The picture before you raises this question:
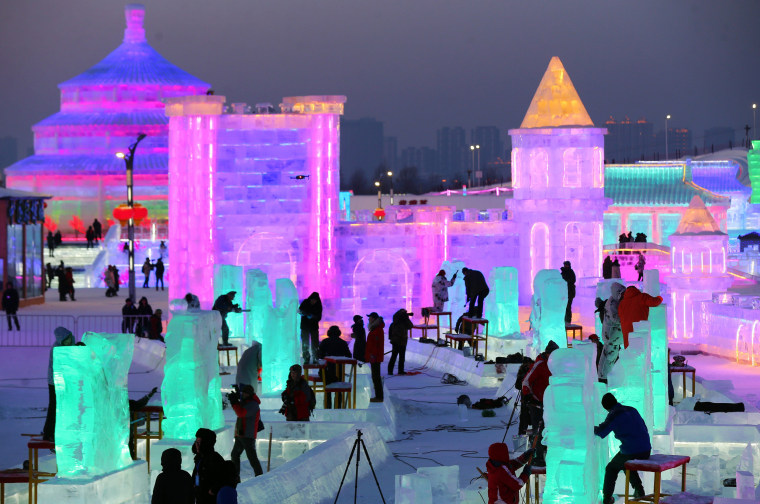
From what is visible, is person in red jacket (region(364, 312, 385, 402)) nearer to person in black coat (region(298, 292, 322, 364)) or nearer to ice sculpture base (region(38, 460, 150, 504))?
person in black coat (region(298, 292, 322, 364))

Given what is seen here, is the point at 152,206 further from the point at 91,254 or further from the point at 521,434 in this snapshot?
the point at 521,434

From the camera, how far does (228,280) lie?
25.7m

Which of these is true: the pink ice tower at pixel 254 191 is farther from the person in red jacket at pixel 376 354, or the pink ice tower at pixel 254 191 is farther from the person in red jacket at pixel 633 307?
the person in red jacket at pixel 633 307

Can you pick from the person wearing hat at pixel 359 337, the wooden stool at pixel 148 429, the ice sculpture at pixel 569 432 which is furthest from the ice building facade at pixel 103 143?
the ice sculpture at pixel 569 432

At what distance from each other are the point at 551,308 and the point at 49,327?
1182cm

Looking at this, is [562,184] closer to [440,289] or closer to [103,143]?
[440,289]

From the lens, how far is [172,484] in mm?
11523

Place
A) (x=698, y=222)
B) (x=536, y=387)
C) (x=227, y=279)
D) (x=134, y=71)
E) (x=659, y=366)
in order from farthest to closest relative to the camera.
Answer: (x=134, y=71), (x=698, y=222), (x=227, y=279), (x=659, y=366), (x=536, y=387)

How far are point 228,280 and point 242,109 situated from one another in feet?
21.9

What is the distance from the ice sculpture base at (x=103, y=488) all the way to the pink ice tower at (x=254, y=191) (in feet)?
55.5

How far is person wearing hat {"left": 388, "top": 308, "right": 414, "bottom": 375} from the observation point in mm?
23798

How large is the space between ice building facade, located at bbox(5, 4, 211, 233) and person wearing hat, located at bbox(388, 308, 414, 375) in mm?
29480

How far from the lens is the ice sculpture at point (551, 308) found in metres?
22.2

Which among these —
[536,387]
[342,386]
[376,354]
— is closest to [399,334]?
[376,354]
